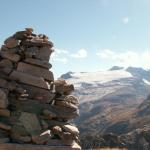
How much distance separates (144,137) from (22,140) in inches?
2242

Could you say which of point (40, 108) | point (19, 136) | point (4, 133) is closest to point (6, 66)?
point (40, 108)

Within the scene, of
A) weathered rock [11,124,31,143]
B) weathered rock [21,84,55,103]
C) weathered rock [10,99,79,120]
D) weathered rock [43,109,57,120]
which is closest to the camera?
weathered rock [11,124,31,143]

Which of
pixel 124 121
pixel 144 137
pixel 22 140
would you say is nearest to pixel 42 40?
pixel 22 140

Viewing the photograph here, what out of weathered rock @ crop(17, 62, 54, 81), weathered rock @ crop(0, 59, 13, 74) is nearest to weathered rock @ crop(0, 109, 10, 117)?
weathered rock @ crop(0, 59, 13, 74)

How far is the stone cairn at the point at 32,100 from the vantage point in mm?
18969

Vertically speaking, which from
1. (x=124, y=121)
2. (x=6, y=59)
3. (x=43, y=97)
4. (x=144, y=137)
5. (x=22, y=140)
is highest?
(x=6, y=59)

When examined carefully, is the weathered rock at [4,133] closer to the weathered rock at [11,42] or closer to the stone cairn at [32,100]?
the stone cairn at [32,100]

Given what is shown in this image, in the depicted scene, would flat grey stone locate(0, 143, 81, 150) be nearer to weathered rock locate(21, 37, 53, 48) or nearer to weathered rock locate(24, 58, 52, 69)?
weathered rock locate(24, 58, 52, 69)

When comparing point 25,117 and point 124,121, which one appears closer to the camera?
point 25,117

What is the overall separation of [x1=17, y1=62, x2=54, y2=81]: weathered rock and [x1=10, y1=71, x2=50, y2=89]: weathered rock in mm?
311

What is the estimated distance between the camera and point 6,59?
2088cm

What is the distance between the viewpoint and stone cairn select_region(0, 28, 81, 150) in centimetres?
1897

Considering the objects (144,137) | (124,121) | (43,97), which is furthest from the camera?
(124,121)

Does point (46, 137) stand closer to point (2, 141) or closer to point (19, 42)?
point (2, 141)
